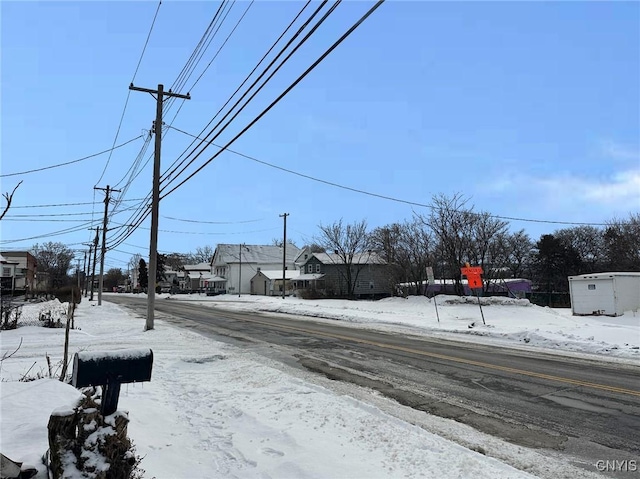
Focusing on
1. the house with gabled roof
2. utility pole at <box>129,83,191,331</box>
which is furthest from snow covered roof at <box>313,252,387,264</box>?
utility pole at <box>129,83,191,331</box>

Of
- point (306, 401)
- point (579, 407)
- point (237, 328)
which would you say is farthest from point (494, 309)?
point (306, 401)

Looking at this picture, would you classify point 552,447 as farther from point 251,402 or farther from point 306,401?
point 251,402

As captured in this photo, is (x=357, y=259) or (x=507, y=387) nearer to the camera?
(x=507, y=387)

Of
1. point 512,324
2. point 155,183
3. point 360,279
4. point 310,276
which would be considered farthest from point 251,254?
point 512,324

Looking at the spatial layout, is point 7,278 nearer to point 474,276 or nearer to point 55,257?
point 474,276

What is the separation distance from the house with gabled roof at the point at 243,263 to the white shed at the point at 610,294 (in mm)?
61760

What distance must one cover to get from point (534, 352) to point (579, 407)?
271 inches

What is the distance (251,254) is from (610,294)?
69287 millimetres

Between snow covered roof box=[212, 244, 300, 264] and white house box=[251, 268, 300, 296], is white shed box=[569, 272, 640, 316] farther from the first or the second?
snow covered roof box=[212, 244, 300, 264]

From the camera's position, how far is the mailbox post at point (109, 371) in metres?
3.64

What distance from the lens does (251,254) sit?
282 feet

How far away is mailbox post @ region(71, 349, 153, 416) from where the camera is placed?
3643mm

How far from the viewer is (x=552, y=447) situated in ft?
17.9

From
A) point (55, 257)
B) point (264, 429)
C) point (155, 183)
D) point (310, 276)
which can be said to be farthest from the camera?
point (55, 257)
